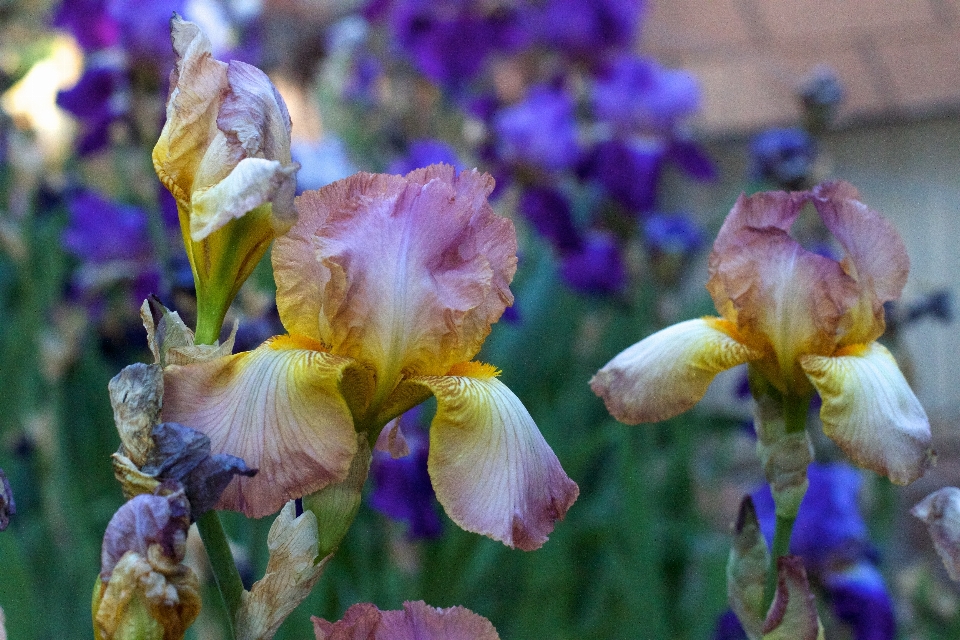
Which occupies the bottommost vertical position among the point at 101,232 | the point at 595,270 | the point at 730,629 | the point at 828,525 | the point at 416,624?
the point at 730,629

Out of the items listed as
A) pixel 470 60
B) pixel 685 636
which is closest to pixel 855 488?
pixel 685 636

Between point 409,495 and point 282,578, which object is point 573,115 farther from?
point 282,578

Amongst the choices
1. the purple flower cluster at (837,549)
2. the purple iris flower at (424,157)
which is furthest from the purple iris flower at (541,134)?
the purple flower cluster at (837,549)

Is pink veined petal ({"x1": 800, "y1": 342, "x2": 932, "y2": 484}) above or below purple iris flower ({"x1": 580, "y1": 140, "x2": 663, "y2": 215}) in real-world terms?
above

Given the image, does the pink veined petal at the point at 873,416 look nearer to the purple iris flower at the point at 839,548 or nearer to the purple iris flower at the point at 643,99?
the purple iris flower at the point at 839,548

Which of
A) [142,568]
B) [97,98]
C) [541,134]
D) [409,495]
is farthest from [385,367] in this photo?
[541,134]

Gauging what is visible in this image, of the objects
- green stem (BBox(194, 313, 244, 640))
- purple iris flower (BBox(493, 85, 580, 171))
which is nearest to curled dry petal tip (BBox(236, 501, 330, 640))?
green stem (BBox(194, 313, 244, 640))

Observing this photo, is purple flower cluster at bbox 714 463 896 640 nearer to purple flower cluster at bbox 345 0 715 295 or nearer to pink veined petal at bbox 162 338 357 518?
purple flower cluster at bbox 345 0 715 295

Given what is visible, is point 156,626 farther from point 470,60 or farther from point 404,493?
point 470,60
